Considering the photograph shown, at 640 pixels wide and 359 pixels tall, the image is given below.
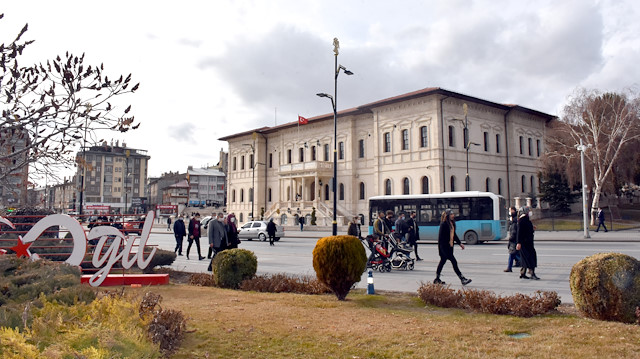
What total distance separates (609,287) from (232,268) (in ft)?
22.9

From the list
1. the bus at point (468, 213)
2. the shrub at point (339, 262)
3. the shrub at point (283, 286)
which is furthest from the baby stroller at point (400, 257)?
the bus at point (468, 213)

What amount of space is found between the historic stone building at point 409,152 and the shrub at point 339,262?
35.2m

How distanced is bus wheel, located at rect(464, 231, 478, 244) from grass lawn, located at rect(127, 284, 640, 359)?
18.3 metres

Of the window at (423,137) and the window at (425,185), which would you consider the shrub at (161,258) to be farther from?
the window at (423,137)

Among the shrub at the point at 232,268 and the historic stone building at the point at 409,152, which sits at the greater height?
the historic stone building at the point at 409,152

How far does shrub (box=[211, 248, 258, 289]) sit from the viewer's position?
32.6 ft

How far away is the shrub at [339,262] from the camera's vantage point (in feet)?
26.6

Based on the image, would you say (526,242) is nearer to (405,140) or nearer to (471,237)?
(471,237)

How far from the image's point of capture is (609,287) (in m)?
6.12

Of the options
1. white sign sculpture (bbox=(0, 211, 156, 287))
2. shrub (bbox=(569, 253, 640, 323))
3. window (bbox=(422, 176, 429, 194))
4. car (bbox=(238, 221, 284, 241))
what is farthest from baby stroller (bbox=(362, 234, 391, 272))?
window (bbox=(422, 176, 429, 194))

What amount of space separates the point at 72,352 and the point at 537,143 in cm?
5592

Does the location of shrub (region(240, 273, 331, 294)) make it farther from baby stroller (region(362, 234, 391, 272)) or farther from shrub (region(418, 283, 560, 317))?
baby stroller (region(362, 234, 391, 272))

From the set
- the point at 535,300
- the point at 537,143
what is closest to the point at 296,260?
the point at 535,300

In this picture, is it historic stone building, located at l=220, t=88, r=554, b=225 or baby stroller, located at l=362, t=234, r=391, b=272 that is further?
historic stone building, located at l=220, t=88, r=554, b=225
